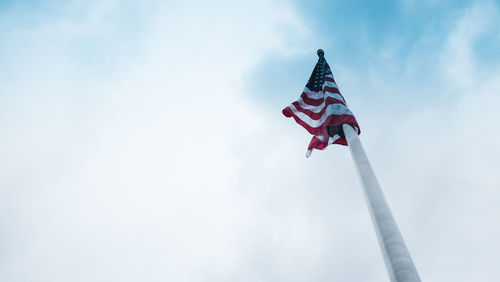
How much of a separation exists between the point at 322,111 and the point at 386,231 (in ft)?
25.1

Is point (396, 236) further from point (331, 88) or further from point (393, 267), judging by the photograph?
point (331, 88)

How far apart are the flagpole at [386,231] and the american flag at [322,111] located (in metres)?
2.79

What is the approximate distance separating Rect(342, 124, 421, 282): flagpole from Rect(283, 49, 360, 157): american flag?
2789mm

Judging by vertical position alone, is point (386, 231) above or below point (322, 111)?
below

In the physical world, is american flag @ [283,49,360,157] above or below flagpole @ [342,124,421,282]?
above

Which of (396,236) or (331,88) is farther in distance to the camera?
(331,88)

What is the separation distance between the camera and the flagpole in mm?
8609

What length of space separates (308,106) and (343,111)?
3.01 m

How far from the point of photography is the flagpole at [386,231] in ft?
28.2

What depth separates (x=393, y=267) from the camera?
872 cm

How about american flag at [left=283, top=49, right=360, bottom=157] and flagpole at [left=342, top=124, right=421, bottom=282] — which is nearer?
flagpole at [left=342, top=124, right=421, bottom=282]

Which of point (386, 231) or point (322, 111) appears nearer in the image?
point (386, 231)

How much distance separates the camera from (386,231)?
9.52 m

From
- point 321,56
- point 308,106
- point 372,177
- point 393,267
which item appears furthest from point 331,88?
point 393,267
